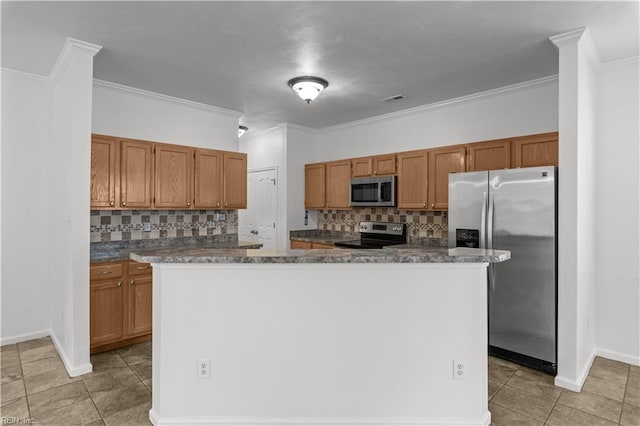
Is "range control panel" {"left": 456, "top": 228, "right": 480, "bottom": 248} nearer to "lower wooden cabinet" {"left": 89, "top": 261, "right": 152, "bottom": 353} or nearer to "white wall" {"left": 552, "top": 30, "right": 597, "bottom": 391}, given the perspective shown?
"white wall" {"left": 552, "top": 30, "right": 597, "bottom": 391}

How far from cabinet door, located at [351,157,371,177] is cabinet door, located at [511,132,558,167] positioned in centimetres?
189

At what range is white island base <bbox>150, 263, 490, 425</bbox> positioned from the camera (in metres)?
2.29

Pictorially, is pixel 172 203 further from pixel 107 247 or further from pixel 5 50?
pixel 5 50

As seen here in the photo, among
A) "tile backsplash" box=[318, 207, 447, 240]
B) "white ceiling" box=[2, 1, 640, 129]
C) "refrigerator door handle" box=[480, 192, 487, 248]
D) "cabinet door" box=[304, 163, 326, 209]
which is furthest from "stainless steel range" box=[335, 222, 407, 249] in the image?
"white ceiling" box=[2, 1, 640, 129]

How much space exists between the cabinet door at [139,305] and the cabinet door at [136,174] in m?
0.81

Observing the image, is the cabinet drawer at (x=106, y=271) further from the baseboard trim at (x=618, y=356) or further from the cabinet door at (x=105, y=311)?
the baseboard trim at (x=618, y=356)

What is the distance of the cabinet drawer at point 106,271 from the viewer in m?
3.47

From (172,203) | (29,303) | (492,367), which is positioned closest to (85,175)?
(172,203)

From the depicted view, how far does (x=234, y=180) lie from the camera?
484 centimetres

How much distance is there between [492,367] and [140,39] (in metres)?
4.14

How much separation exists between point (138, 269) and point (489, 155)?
3.96 m

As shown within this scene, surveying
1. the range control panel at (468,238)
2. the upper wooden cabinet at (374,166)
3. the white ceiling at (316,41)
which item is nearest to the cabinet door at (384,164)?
the upper wooden cabinet at (374,166)

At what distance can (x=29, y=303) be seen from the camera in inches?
153

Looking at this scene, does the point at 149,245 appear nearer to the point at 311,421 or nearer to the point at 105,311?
the point at 105,311
